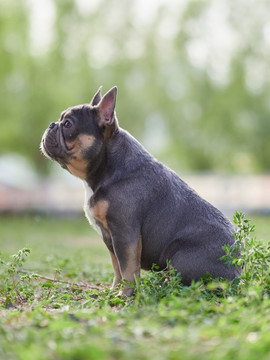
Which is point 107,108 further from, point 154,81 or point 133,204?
point 154,81

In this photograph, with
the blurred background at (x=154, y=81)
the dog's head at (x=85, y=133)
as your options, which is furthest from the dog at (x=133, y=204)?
the blurred background at (x=154, y=81)

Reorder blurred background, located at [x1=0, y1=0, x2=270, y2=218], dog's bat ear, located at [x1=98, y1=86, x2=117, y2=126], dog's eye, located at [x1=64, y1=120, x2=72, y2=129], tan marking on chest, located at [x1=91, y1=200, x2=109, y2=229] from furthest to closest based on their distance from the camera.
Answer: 1. blurred background, located at [x1=0, y1=0, x2=270, y2=218]
2. dog's eye, located at [x1=64, y1=120, x2=72, y2=129]
3. dog's bat ear, located at [x1=98, y1=86, x2=117, y2=126]
4. tan marking on chest, located at [x1=91, y1=200, x2=109, y2=229]

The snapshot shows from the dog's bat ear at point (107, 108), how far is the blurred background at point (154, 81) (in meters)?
22.5

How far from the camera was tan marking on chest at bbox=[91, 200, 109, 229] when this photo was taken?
591 cm

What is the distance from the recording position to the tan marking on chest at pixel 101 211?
591cm

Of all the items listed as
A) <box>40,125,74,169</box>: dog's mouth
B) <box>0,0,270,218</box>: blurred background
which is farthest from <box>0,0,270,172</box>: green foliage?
<box>40,125,74,169</box>: dog's mouth

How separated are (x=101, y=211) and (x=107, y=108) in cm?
119

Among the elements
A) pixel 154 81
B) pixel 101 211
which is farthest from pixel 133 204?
pixel 154 81

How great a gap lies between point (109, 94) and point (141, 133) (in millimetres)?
30187

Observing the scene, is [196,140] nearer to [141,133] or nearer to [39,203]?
[141,133]

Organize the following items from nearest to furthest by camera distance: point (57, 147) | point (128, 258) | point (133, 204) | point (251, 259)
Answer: point (251, 259) → point (128, 258) → point (133, 204) → point (57, 147)

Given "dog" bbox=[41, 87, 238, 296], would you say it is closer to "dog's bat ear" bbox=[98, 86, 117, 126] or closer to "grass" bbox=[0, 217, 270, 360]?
"dog's bat ear" bbox=[98, 86, 117, 126]

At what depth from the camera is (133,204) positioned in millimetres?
5938

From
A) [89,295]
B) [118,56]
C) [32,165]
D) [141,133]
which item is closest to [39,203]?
[32,165]
